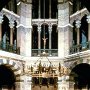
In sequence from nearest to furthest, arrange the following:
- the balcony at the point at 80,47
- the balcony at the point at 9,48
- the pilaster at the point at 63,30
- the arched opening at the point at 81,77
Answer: the balcony at the point at 80,47, the balcony at the point at 9,48, the arched opening at the point at 81,77, the pilaster at the point at 63,30

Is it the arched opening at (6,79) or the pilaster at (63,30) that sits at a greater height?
the pilaster at (63,30)

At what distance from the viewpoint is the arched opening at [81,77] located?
16.3 metres

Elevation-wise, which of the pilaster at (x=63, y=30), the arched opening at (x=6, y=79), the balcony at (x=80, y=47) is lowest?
the arched opening at (x=6, y=79)

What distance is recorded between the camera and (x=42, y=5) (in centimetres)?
1741

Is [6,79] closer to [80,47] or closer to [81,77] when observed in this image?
[81,77]

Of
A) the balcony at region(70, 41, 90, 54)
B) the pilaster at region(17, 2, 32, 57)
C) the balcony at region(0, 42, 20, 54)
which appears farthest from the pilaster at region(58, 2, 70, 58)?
the balcony at region(0, 42, 20, 54)

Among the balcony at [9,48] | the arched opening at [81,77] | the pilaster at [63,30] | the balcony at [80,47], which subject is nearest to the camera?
the balcony at [80,47]

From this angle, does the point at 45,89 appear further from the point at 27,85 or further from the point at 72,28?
the point at 72,28

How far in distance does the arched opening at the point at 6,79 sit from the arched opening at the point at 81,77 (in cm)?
342

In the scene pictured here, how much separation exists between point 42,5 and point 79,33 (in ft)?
9.72

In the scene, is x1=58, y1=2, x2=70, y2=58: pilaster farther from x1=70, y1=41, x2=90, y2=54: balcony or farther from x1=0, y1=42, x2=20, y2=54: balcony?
x1=0, y1=42, x2=20, y2=54: balcony

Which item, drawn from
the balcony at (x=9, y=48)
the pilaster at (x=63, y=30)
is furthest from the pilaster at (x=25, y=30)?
the pilaster at (x=63, y=30)

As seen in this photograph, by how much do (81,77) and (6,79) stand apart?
4489 millimetres

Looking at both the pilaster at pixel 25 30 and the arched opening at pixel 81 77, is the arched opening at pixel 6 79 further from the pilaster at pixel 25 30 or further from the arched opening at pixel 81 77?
the arched opening at pixel 81 77
